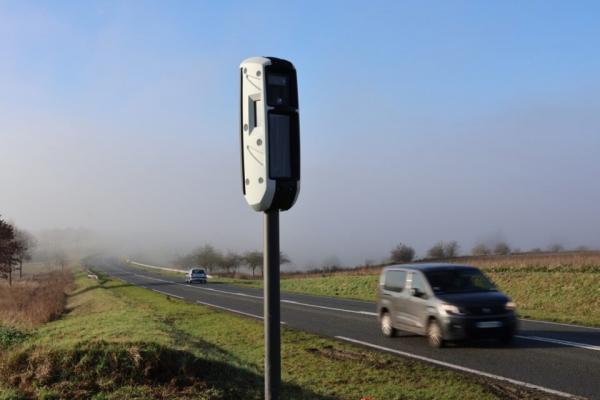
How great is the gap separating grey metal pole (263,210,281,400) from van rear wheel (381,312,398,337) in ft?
36.5

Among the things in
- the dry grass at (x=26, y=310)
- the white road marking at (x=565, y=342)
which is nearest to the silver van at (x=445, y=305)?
the white road marking at (x=565, y=342)

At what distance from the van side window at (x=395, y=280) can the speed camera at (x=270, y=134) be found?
35.6ft

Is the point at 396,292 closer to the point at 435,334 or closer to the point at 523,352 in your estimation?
the point at 435,334

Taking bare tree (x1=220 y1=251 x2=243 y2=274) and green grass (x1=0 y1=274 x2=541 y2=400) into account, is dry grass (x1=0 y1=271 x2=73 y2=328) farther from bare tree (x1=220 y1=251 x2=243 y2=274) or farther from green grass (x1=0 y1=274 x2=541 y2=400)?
bare tree (x1=220 y1=251 x2=243 y2=274)

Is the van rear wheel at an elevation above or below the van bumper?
below

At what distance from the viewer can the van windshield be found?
490 inches

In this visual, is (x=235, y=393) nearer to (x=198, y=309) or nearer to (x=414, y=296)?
(x=414, y=296)

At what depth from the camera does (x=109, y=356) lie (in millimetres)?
7266

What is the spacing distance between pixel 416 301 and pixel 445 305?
3.45ft

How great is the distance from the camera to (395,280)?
1398 cm

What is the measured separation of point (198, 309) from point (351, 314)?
626cm

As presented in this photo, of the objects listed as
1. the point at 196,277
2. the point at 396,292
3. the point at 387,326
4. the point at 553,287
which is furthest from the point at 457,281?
the point at 196,277

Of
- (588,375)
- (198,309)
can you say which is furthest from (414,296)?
(198,309)

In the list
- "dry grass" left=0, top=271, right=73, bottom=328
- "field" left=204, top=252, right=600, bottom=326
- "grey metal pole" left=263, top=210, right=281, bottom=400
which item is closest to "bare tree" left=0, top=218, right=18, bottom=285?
"dry grass" left=0, top=271, right=73, bottom=328
